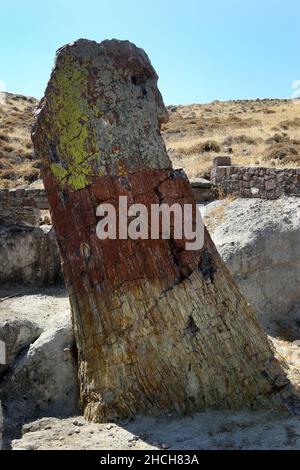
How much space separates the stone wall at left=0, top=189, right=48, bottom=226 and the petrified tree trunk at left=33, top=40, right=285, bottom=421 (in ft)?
17.3

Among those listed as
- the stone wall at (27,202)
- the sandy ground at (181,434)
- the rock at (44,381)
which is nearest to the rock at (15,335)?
the rock at (44,381)

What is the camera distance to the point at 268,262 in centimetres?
983

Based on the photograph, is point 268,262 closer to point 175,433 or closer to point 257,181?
point 257,181

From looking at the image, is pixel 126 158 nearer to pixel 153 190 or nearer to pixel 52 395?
pixel 153 190

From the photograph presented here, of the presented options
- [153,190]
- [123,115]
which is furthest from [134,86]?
[153,190]

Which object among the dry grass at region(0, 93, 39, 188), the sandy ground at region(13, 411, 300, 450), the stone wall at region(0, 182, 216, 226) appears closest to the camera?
the sandy ground at region(13, 411, 300, 450)

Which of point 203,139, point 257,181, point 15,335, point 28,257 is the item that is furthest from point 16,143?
point 15,335

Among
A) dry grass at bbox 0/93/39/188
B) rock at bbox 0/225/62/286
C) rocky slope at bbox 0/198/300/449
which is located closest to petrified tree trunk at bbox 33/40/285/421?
rocky slope at bbox 0/198/300/449

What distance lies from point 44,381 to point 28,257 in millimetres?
4149

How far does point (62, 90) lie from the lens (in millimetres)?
6809

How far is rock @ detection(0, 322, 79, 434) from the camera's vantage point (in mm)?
6930

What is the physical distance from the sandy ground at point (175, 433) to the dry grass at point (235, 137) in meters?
8.75

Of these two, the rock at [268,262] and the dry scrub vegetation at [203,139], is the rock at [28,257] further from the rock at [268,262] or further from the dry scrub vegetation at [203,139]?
the dry scrub vegetation at [203,139]

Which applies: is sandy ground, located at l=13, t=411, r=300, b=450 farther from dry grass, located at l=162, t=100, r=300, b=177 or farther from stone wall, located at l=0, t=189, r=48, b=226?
dry grass, located at l=162, t=100, r=300, b=177
